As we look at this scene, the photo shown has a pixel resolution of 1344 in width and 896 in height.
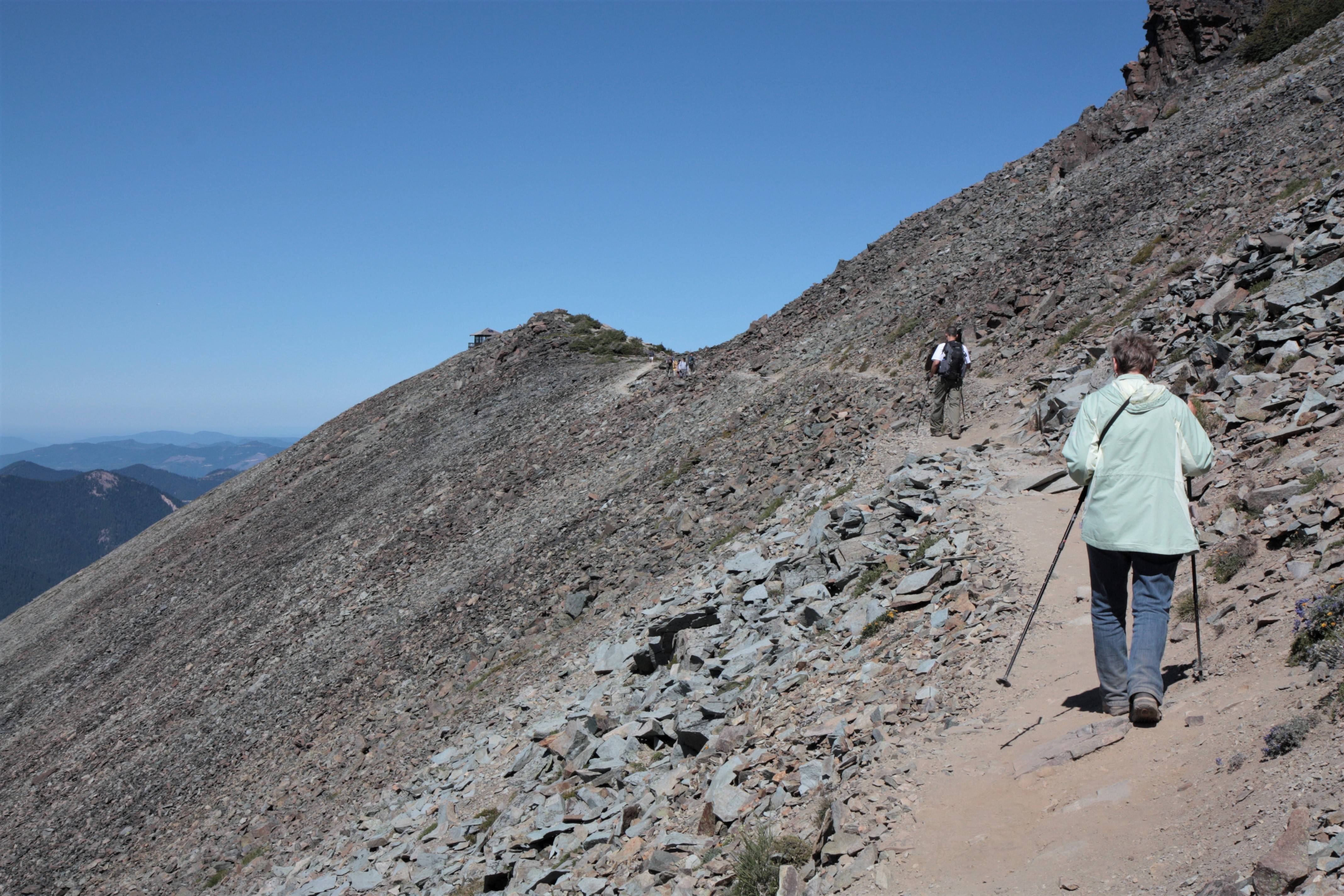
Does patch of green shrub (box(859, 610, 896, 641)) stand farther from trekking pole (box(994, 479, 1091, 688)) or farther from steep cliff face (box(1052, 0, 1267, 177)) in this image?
steep cliff face (box(1052, 0, 1267, 177))

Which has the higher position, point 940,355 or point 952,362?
point 940,355

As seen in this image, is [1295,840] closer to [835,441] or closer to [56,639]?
[835,441]

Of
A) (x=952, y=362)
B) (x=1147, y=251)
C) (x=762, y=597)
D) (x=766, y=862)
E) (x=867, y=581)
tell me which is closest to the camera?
(x=766, y=862)

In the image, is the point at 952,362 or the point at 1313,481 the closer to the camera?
the point at 1313,481

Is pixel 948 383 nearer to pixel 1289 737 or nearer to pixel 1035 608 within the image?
pixel 1035 608

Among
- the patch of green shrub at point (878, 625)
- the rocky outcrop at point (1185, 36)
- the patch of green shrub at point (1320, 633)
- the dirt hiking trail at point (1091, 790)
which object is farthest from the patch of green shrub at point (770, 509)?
the rocky outcrop at point (1185, 36)

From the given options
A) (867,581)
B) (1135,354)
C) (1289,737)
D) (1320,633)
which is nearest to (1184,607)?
(1320,633)

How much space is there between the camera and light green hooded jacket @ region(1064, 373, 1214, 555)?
5250mm

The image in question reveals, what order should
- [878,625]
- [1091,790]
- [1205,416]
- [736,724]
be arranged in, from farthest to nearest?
[1205,416] < [878,625] < [736,724] < [1091,790]

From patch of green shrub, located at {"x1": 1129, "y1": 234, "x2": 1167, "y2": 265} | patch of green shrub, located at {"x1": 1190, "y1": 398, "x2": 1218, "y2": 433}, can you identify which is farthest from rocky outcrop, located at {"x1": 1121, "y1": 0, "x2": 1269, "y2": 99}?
patch of green shrub, located at {"x1": 1190, "y1": 398, "x2": 1218, "y2": 433}

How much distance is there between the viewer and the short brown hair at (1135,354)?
5.60 meters

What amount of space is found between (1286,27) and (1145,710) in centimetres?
4020

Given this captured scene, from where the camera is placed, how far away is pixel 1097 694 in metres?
5.85

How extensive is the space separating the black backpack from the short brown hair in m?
10.8
